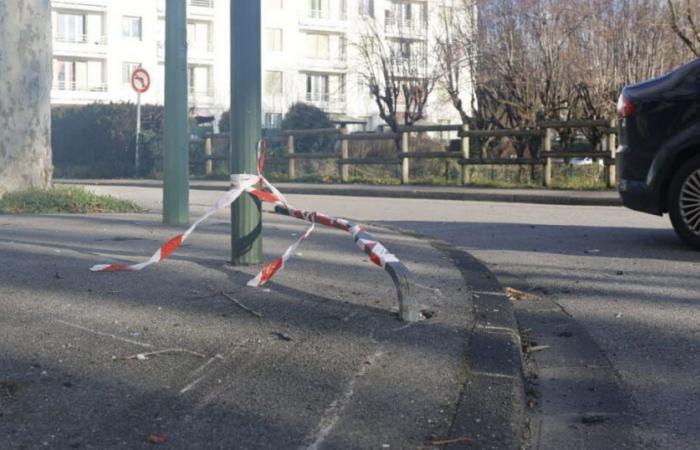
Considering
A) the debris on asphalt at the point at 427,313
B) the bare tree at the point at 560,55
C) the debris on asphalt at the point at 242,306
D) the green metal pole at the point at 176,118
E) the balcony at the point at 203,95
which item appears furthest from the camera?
the balcony at the point at 203,95

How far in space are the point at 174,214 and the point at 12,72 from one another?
9.58 feet

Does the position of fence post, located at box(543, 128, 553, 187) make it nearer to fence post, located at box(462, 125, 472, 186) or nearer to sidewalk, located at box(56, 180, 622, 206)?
sidewalk, located at box(56, 180, 622, 206)

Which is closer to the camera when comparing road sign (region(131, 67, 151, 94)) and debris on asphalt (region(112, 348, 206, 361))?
debris on asphalt (region(112, 348, 206, 361))

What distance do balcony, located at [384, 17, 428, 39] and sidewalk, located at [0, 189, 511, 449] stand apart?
1118 inches

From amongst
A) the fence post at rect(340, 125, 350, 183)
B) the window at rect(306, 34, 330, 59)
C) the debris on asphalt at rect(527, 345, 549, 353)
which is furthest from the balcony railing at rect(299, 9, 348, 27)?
the debris on asphalt at rect(527, 345, 549, 353)

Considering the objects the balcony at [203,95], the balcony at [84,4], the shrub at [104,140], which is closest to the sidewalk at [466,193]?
the shrub at [104,140]

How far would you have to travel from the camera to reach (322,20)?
2301 inches

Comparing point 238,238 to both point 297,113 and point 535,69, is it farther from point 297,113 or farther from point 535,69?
point 297,113

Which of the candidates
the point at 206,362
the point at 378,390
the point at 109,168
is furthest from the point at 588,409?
the point at 109,168

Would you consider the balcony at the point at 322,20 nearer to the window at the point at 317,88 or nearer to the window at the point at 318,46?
the window at the point at 318,46

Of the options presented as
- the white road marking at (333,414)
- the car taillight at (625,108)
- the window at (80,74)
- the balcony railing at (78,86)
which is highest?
the window at (80,74)

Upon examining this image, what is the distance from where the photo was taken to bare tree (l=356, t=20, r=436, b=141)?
111 ft

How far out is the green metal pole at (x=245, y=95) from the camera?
267 inches

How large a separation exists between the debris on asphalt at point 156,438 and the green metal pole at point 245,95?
10.6ft
